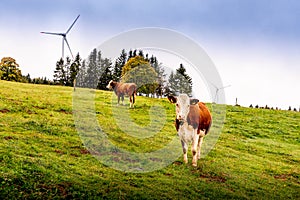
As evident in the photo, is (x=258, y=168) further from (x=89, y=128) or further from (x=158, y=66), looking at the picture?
(x=89, y=128)

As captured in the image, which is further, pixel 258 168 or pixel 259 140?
pixel 259 140

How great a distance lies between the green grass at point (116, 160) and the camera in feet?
43.7

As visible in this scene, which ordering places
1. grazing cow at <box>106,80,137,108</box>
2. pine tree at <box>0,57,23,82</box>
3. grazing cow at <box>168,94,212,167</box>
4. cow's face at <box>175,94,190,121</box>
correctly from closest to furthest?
cow's face at <box>175,94,190,121</box>, grazing cow at <box>168,94,212,167</box>, grazing cow at <box>106,80,137,108</box>, pine tree at <box>0,57,23,82</box>

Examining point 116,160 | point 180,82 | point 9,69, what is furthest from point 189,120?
point 9,69

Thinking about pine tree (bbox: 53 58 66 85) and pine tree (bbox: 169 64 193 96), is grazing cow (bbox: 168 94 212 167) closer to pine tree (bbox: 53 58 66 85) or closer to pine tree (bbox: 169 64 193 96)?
pine tree (bbox: 169 64 193 96)

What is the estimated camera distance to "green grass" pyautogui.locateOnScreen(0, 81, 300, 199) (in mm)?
13320

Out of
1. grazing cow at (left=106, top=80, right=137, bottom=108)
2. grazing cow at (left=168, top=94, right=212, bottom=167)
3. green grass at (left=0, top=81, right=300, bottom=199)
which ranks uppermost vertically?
grazing cow at (left=106, top=80, right=137, bottom=108)

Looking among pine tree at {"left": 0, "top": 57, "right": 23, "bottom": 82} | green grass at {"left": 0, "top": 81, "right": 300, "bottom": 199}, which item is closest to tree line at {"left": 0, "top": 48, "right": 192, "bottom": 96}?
green grass at {"left": 0, "top": 81, "right": 300, "bottom": 199}

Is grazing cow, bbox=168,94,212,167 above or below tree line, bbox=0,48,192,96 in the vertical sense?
below

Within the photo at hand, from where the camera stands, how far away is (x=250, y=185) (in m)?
16.9

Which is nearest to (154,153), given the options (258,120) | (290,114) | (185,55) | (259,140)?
(185,55)

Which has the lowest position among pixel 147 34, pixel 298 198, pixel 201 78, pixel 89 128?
pixel 298 198

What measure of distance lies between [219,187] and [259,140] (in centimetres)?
1472

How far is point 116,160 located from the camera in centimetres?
1714
